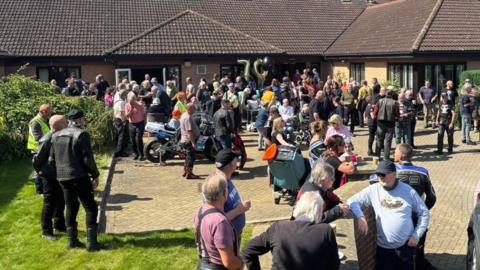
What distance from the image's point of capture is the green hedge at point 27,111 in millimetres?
14172

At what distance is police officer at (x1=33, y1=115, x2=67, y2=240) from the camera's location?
7.64 meters

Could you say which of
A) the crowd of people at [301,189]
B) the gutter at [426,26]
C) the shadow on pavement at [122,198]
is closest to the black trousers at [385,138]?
the crowd of people at [301,189]

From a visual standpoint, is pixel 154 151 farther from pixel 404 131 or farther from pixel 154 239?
pixel 404 131

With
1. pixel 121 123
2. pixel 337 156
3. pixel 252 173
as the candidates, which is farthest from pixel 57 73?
pixel 337 156

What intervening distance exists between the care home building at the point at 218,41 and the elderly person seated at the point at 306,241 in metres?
17.9

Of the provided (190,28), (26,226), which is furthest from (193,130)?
(190,28)

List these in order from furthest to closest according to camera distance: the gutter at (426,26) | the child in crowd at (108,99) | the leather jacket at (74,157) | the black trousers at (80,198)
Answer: the gutter at (426,26) → the child in crowd at (108,99) → the black trousers at (80,198) → the leather jacket at (74,157)

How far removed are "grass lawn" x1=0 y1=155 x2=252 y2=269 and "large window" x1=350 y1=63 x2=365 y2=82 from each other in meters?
18.2

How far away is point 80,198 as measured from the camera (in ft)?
24.1

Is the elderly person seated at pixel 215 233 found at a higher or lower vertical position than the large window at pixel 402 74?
lower

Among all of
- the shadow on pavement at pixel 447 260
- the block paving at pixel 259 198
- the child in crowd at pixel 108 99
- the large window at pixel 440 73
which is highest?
the large window at pixel 440 73

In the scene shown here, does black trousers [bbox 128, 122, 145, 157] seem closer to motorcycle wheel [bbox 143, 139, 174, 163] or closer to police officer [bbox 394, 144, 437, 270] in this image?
motorcycle wheel [bbox 143, 139, 174, 163]

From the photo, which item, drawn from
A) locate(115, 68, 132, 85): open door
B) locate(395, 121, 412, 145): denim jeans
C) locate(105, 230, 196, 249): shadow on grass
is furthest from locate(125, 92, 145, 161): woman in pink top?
locate(115, 68, 132, 85): open door

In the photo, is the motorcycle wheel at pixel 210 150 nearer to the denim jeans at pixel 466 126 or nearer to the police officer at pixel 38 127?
the police officer at pixel 38 127
